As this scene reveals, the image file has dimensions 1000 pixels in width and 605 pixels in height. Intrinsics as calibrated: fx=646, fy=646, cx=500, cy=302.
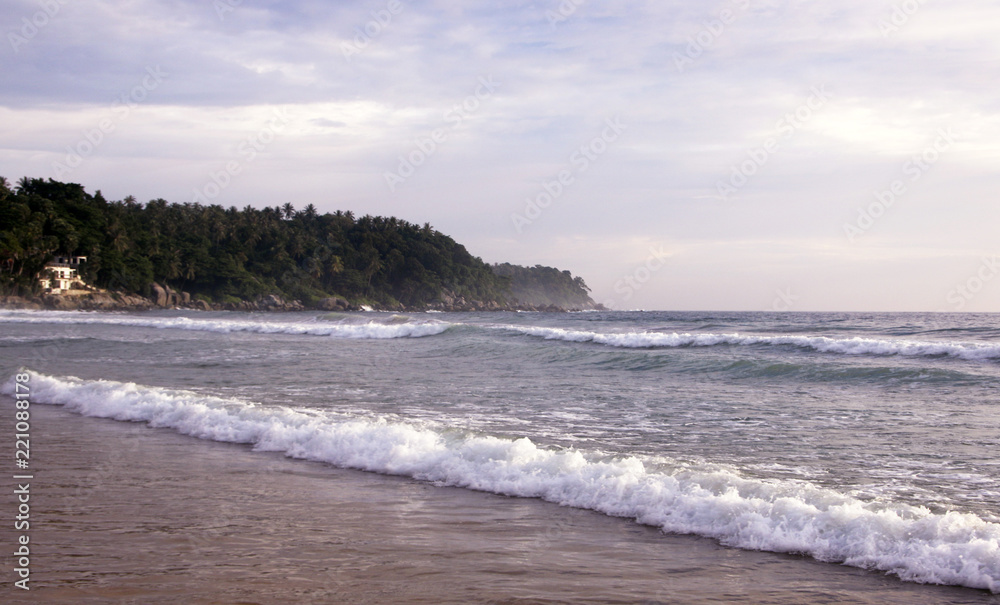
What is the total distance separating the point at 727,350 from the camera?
20.6 metres

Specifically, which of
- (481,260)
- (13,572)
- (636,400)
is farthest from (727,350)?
(481,260)

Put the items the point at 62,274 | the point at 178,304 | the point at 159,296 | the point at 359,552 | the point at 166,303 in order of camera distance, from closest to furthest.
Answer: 1. the point at 359,552
2. the point at 62,274
3. the point at 159,296
4. the point at 166,303
5. the point at 178,304

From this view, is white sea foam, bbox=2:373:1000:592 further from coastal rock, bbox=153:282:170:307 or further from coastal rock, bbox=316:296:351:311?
coastal rock, bbox=316:296:351:311

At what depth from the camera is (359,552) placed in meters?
4.20

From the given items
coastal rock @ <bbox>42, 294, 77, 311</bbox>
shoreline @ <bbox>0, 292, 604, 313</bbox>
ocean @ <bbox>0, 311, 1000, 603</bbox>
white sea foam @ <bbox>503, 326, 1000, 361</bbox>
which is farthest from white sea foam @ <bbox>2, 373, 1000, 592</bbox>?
coastal rock @ <bbox>42, 294, 77, 311</bbox>

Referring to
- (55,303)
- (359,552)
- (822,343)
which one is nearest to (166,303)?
(55,303)

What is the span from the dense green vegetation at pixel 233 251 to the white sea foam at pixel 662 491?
2432 inches

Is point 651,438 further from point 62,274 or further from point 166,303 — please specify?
point 166,303

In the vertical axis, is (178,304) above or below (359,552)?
above

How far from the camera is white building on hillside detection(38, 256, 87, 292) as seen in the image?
204 ft

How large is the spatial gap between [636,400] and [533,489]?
5.68 metres

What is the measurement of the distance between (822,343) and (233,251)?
91125mm

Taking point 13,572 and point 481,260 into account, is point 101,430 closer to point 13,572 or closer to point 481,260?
point 13,572

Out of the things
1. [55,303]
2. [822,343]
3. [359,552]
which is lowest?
[359,552]
